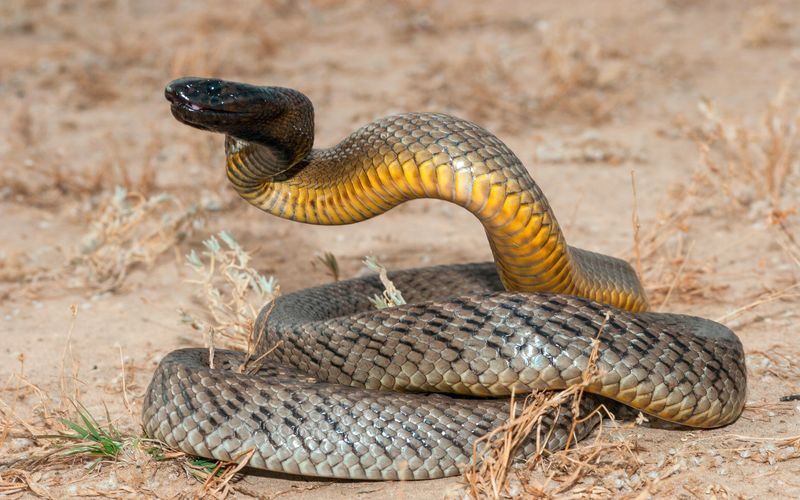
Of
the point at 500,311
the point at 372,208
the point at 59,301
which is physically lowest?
the point at 59,301

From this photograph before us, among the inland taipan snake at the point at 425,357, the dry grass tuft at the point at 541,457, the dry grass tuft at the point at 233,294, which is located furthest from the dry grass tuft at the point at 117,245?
the dry grass tuft at the point at 541,457

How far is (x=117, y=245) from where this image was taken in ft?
22.3

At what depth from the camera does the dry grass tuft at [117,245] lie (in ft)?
22.3

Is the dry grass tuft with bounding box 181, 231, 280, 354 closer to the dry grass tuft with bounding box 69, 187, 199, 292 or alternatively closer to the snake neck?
the snake neck

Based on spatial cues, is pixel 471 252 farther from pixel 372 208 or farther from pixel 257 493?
pixel 257 493

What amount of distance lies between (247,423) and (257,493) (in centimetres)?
34

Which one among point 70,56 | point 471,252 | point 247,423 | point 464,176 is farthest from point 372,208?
point 70,56

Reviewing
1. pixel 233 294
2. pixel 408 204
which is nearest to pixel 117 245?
pixel 233 294

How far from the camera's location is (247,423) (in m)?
4.12

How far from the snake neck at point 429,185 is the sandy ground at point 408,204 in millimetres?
960

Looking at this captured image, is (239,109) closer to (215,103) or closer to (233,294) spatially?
(215,103)

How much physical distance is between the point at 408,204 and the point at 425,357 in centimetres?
433

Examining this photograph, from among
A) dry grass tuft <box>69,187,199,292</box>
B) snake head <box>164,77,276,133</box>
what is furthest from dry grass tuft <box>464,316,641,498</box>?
dry grass tuft <box>69,187,199,292</box>

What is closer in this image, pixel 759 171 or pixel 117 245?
pixel 117 245
